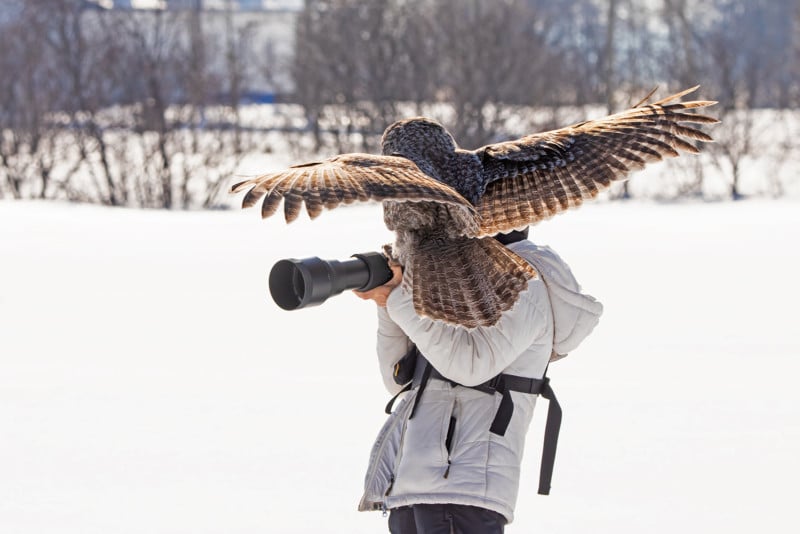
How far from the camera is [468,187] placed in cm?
218

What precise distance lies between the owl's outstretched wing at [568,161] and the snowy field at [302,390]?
74.9 inches

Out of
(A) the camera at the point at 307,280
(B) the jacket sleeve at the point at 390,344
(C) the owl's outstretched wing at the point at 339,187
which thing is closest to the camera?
(C) the owl's outstretched wing at the point at 339,187

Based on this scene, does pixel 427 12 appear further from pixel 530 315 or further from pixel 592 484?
pixel 530 315

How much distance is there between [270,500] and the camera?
4137 millimetres

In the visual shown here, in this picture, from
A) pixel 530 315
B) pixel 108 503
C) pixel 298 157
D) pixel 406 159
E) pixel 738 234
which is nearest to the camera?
pixel 406 159

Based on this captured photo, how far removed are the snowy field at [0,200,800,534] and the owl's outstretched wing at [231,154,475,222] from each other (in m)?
2.25

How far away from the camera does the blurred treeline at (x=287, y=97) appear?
14.7m

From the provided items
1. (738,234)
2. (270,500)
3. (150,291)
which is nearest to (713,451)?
(270,500)

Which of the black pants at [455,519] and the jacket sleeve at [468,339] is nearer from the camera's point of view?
the jacket sleeve at [468,339]

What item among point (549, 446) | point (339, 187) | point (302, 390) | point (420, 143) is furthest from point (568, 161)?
point (302, 390)

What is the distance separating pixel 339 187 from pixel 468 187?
1.67ft

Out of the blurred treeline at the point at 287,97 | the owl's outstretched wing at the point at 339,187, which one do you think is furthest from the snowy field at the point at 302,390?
the blurred treeline at the point at 287,97

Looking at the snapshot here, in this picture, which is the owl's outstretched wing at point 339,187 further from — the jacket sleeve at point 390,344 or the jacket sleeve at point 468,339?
the jacket sleeve at point 390,344

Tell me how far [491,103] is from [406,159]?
14434 mm
